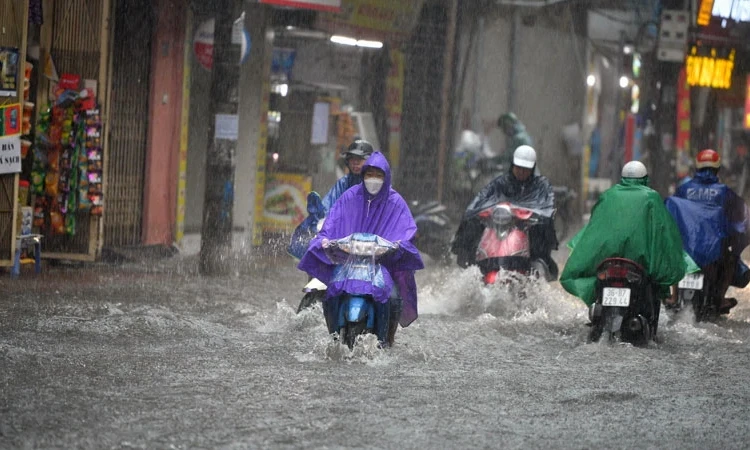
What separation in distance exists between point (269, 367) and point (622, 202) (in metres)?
3.48

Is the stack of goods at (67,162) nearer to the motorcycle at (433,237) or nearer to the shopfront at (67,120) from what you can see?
the shopfront at (67,120)

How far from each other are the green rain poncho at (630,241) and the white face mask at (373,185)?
2.16m

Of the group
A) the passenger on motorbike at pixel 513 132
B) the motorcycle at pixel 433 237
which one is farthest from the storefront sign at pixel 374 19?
the motorcycle at pixel 433 237

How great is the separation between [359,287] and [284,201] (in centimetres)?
1041

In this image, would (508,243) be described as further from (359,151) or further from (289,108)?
(289,108)

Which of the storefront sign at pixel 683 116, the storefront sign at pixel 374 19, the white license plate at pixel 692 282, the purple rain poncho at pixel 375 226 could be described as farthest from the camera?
the storefront sign at pixel 683 116

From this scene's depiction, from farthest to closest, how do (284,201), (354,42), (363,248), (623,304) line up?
(354,42) < (284,201) < (623,304) < (363,248)

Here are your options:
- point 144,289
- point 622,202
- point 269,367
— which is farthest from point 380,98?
point 269,367

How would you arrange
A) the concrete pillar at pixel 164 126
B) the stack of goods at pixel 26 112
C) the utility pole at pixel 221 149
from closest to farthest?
the stack of goods at pixel 26 112 → the utility pole at pixel 221 149 → the concrete pillar at pixel 164 126

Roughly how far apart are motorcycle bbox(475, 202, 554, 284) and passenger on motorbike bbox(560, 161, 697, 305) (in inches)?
55.9

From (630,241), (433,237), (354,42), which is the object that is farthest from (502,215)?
(354,42)

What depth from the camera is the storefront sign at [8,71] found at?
12883 millimetres

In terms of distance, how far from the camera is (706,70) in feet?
88.6

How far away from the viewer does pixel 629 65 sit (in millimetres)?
36781
